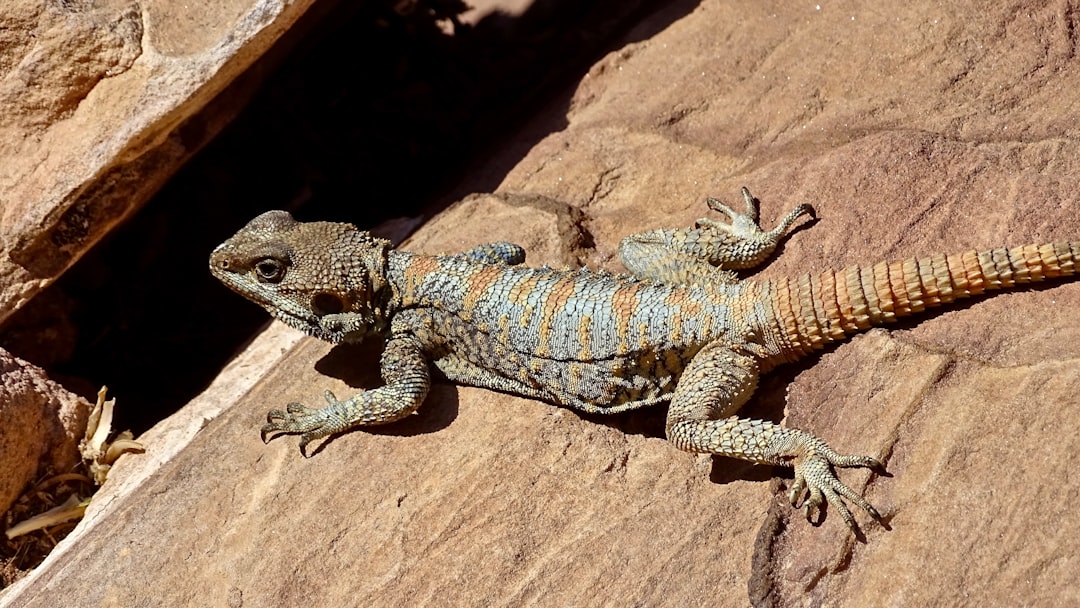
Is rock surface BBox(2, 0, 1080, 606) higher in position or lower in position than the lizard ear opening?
lower

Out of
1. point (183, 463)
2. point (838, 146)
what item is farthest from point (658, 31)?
point (183, 463)

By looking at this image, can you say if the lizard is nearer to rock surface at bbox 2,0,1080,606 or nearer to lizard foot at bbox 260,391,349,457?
lizard foot at bbox 260,391,349,457

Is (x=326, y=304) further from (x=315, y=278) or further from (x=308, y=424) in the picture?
(x=308, y=424)

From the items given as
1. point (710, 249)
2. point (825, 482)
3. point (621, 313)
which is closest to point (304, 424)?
point (621, 313)

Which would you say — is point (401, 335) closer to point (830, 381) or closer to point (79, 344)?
point (830, 381)

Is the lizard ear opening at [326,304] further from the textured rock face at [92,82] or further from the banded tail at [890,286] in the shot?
the banded tail at [890,286]

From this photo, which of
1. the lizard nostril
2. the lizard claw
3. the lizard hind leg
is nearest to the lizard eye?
the lizard nostril
